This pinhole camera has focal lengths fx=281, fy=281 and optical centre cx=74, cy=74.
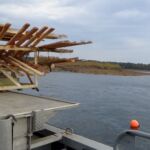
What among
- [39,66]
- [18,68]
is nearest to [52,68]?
[39,66]

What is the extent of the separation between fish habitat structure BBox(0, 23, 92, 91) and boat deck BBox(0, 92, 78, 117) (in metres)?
0.59

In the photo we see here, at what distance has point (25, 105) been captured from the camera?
5102 millimetres

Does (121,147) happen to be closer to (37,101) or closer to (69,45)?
(37,101)

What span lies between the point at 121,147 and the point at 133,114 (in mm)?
19638

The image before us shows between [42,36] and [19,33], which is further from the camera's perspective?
[42,36]

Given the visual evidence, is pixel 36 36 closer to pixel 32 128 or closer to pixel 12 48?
pixel 12 48

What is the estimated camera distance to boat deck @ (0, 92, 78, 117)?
14.9 ft

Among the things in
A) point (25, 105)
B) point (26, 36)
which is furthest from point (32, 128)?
point (26, 36)

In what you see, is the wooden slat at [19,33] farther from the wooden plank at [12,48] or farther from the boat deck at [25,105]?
the boat deck at [25,105]

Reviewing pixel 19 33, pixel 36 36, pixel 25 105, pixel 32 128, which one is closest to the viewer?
pixel 32 128

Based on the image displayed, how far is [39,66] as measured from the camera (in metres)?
6.86

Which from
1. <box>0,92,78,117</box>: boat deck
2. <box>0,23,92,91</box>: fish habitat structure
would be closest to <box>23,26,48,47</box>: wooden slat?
<box>0,23,92,91</box>: fish habitat structure

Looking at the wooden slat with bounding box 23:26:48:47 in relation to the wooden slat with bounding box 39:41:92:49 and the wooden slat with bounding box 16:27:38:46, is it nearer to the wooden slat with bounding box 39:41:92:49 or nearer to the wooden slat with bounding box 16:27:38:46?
the wooden slat with bounding box 16:27:38:46

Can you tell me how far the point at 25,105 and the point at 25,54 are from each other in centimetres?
212
